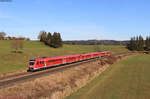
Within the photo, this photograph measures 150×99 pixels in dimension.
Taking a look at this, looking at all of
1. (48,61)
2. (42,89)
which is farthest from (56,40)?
(42,89)

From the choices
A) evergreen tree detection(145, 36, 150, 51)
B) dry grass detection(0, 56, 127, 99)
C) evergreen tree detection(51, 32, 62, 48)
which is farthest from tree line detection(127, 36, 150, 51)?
dry grass detection(0, 56, 127, 99)

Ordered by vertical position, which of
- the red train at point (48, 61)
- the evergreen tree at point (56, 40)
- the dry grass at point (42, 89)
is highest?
the evergreen tree at point (56, 40)

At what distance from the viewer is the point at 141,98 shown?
2433 centimetres

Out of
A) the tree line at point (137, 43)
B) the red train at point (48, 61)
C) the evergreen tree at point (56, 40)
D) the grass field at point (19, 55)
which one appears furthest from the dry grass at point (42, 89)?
the tree line at point (137, 43)

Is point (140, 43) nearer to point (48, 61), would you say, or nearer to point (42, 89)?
point (48, 61)

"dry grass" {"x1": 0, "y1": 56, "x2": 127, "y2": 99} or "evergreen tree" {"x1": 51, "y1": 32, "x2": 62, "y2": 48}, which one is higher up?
"evergreen tree" {"x1": 51, "y1": 32, "x2": 62, "y2": 48}

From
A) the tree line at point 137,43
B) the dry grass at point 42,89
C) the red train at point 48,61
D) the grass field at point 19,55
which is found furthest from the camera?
the tree line at point 137,43

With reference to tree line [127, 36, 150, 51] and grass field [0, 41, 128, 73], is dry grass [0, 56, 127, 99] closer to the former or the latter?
grass field [0, 41, 128, 73]

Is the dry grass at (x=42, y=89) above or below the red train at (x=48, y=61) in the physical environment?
below

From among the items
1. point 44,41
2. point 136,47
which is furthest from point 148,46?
point 44,41

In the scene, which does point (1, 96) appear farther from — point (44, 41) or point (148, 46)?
point (148, 46)

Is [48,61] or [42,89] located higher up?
[48,61]

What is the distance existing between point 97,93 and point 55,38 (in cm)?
9462

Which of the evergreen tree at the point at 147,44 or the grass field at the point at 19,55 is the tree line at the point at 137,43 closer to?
the evergreen tree at the point at 147,44
